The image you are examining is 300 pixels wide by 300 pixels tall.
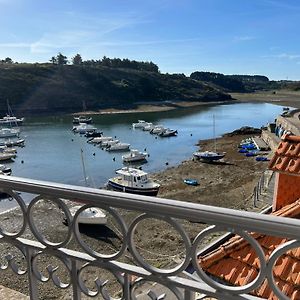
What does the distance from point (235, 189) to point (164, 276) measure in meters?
26.2

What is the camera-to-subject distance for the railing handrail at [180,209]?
56.1 inches

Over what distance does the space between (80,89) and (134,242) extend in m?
113

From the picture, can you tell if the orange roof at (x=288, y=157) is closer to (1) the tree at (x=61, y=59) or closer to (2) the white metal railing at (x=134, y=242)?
→ (2) the white metal railing at (x=134, y=242)

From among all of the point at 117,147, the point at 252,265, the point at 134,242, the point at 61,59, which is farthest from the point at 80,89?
the point at 134,242

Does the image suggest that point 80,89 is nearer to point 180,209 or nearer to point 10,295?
point 10,295

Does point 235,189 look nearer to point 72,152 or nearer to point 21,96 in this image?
point 72,152

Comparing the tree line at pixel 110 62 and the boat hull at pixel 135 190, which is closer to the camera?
the boat hull at pixel 135 190

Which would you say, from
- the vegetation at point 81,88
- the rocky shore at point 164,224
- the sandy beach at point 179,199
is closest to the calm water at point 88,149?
the sandy beach at point 179,199

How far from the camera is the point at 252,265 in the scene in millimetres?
4082

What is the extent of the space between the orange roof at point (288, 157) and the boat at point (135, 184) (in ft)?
A: 66.0

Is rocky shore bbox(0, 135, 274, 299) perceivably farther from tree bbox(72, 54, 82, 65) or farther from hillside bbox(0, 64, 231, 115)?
tree bbox(72, 54, 82, 65)

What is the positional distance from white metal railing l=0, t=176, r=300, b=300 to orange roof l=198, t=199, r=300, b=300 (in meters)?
1.60

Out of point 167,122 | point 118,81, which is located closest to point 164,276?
point 167,122

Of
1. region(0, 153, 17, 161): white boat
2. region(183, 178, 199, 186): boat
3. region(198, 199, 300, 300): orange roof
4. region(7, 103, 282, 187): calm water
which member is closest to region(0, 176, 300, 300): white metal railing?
region(198, 199, 300, 300): orange roof
